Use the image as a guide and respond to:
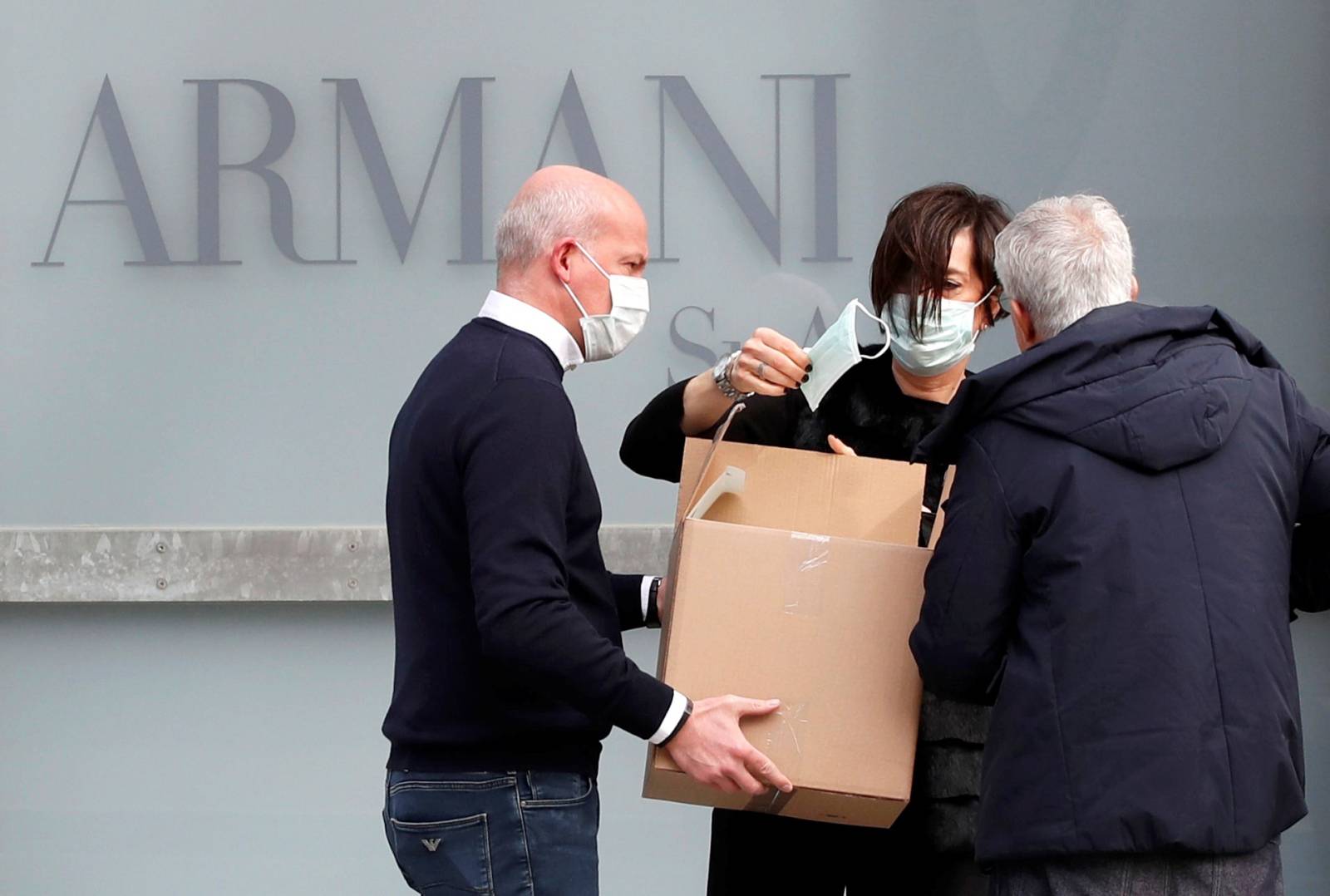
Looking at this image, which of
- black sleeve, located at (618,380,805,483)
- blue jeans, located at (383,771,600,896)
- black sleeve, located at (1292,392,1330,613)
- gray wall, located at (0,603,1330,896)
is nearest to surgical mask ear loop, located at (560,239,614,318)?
black sleeve, located at (618,380,805,483)

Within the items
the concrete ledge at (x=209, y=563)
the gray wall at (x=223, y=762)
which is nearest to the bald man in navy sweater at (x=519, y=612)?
the concrete ledge at (x=209, y=563)

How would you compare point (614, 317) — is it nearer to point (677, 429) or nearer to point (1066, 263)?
point (677, 429)

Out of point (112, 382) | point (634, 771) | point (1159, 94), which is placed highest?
point (1159, 94)

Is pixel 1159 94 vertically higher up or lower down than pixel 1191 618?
higher up

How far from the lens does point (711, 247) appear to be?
3.80 meters

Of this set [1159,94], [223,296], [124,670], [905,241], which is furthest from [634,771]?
[1159,94]

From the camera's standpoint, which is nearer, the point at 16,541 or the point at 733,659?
the point at 733,659

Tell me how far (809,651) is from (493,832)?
1.63 ft

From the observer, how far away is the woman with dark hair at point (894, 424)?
2350 millimetres

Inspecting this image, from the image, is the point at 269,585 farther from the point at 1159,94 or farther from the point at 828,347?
the point at 1159,94

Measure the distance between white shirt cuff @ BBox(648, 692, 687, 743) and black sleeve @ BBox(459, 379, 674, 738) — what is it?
1 cm

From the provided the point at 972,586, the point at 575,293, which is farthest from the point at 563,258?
the point at 972,586

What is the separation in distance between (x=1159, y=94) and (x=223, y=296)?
2318 mm

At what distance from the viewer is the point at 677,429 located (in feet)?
8.59
